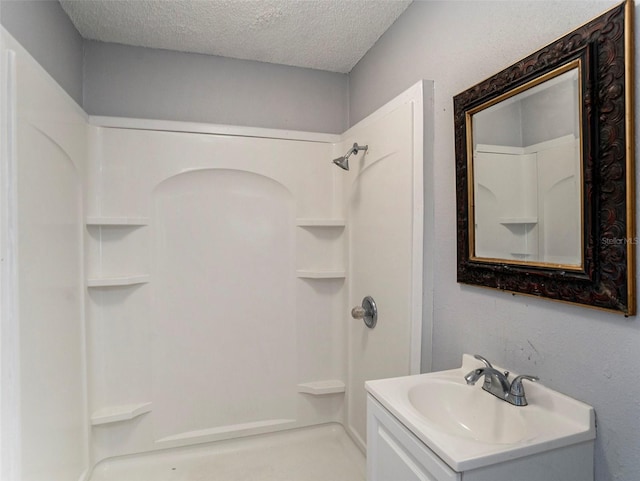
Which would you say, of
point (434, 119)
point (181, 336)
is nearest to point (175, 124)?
point (181, 336)

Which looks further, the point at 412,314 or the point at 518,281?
the point at 412,314

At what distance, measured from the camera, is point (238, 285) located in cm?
220

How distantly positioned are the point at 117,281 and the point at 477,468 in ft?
6.11

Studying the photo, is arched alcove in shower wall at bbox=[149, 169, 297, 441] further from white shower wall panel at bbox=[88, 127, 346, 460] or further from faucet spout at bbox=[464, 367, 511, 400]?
faucet spout at bbox=[464, 367, 511, 400]

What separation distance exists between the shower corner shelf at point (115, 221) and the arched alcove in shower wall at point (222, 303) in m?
0.10

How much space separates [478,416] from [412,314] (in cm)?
50

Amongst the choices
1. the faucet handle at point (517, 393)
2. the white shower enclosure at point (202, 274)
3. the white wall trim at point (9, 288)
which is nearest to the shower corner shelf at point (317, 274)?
the white shower enclosure at point (202, 274)

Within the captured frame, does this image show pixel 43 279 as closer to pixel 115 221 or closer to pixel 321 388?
pixel 115 221

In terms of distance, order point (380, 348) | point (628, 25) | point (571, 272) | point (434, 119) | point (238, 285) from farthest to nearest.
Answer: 1. point (238, 285)
2. point (380, 348)
3. point (434, 119)
4. point (571, 272)
5. point (628, 25)

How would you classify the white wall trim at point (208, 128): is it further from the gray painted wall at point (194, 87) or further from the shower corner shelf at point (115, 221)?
the shower corner shelf at point (115, 221)

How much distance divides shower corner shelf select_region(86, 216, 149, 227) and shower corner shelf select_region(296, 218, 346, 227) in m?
0.92

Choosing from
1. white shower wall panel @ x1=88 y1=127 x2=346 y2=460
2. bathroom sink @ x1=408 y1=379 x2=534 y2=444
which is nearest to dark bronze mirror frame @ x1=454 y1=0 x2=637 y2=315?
bathroom sink @ x1=408 y1=379 x2=534 y2=444

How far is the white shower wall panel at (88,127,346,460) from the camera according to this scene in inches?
76.7

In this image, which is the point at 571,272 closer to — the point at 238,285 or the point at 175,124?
the point at 238,285
